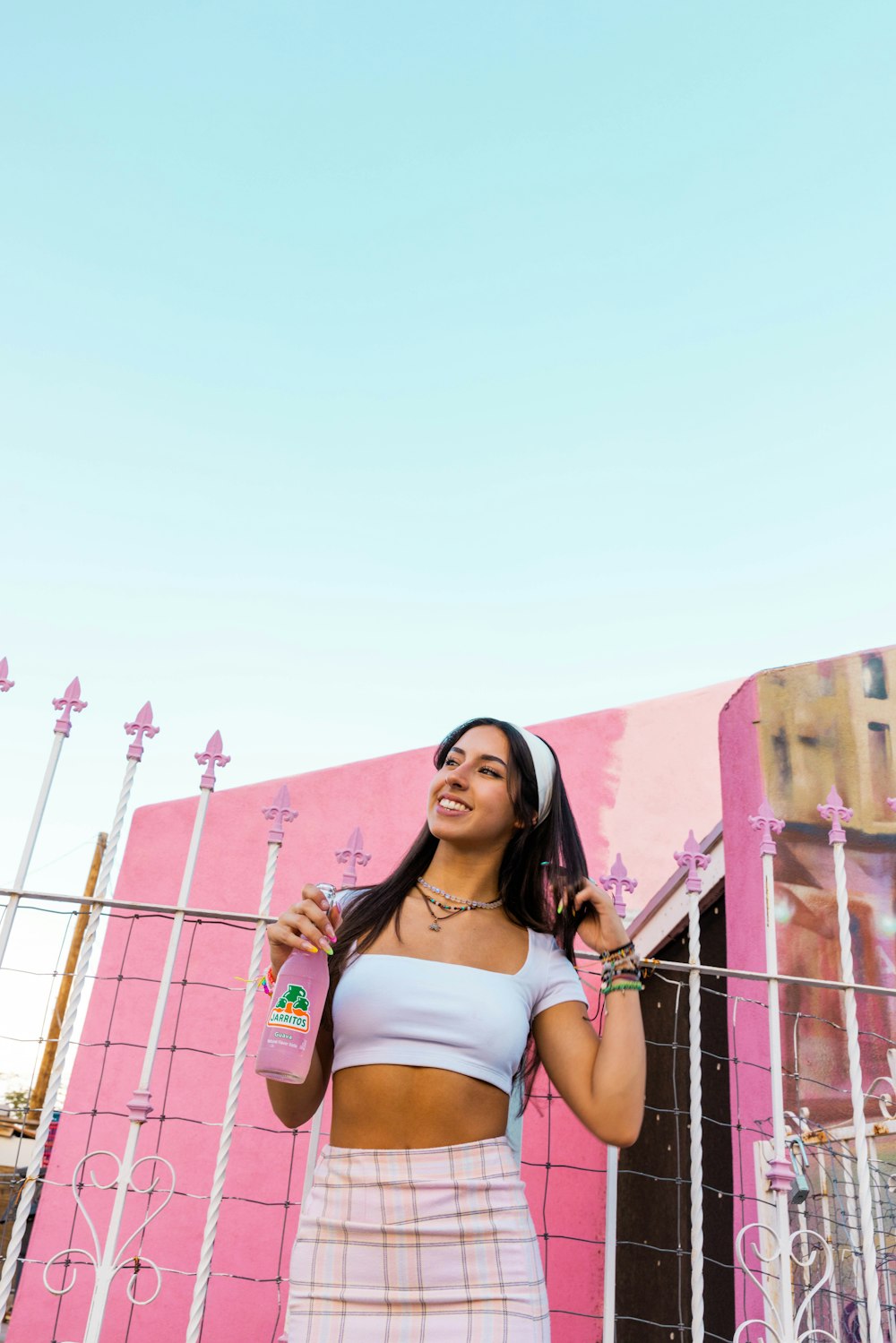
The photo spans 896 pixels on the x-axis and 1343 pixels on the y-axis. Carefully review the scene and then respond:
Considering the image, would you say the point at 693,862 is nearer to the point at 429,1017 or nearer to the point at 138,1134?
the point at 429,1017

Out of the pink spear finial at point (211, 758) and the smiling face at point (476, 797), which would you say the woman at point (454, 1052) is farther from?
the pink spear finial at point (211, 758)

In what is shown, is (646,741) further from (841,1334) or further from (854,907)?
(841,1334)

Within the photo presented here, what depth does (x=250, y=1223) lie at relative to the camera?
6910 mm

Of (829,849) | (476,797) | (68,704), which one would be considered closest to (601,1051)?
(476,797)

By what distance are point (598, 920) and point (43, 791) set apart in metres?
1.26

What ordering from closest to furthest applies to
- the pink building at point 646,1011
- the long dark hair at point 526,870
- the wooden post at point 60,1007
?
the long dark hair at point 526,870 → the pink building at point 646,1011 → the wooden post at point 60,1007

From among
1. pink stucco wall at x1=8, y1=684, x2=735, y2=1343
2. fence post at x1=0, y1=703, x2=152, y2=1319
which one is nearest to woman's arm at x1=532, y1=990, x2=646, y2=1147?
fence post at x1=0, y1=703, x2=152, y2=1319

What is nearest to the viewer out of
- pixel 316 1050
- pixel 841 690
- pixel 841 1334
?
pixel 316 1050

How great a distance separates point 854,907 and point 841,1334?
1.68 metres

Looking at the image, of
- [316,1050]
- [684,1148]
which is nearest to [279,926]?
[316,1050]

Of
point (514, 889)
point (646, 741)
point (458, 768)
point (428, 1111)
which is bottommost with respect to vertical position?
point (428, 1111)

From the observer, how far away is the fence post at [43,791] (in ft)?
7.15

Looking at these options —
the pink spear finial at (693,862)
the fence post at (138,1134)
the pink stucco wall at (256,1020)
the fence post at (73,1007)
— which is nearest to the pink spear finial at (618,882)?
the pink spear finial at (693,862)

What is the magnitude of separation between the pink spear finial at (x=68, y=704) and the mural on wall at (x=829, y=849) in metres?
3.27
